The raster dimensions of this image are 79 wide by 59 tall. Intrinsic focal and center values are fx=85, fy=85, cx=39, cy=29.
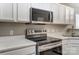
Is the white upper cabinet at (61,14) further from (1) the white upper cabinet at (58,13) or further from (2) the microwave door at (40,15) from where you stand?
(2) the microwave door at (40,15)

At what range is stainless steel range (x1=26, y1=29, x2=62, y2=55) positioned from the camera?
1599 millimetres

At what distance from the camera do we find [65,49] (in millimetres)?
2242

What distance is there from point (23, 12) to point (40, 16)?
0.37 metres

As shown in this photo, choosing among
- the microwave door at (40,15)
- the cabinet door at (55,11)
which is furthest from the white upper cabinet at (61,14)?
the microwave door at (40,15)

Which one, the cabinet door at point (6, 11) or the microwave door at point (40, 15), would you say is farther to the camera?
the microwave door at point (40, 15)

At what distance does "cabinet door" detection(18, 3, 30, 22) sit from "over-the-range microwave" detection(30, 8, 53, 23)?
0.26 feet

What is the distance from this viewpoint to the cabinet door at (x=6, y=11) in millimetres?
1379

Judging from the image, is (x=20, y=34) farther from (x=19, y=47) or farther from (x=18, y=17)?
(x=19, y=47)

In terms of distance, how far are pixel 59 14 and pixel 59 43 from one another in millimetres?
766

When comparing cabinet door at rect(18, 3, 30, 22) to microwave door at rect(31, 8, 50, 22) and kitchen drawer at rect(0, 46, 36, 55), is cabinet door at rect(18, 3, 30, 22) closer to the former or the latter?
microwave door at rect(31, 8, 50, 22)

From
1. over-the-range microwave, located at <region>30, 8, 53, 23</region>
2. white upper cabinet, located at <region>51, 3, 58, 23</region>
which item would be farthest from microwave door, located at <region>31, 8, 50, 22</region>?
white upper cabinet, located at <region>51, 3, 58, 23</region>

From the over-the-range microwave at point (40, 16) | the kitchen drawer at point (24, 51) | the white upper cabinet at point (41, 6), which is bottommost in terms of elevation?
the kitchen drawer at point (24, 51)

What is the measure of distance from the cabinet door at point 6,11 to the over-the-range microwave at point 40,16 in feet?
1.33

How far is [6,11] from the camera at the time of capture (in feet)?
4.66
